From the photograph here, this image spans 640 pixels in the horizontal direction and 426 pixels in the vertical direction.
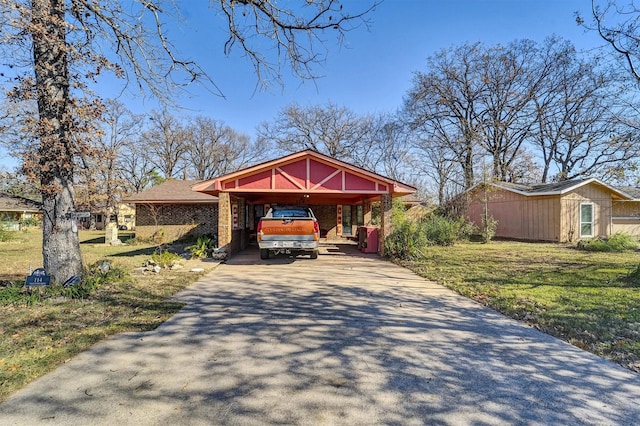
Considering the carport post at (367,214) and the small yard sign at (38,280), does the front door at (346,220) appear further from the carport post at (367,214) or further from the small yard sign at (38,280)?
the small yard sign at (38,280)

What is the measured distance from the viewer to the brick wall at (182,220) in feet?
65.6

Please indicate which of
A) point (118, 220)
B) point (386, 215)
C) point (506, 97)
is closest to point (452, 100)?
point (506, 97)

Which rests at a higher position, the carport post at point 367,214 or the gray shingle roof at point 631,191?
the gray shingle roof at point 631,191

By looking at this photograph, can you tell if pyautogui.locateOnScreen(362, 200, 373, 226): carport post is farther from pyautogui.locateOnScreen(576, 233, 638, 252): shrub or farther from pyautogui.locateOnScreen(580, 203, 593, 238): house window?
pyautogui.locateOnScreen(580, 203, 593, 238): house window

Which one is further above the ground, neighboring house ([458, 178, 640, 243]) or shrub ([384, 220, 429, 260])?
neighboring house ([458, 178, 640, 243])

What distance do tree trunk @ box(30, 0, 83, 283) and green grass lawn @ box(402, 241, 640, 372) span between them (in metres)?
7.88

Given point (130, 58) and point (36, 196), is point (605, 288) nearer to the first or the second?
point (130, 58)

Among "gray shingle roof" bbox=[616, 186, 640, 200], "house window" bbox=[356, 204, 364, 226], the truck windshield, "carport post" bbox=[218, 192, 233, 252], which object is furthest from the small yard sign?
"gray shingle roof" bbox=[616, 186, 640, 200]

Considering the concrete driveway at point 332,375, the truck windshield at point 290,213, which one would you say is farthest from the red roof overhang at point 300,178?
the concrete driveway at point 332,375

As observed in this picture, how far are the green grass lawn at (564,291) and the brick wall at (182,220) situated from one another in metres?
13.0

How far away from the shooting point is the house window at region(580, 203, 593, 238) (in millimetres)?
18516

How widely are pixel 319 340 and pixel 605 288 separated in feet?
22.1

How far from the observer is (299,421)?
8.38 ft

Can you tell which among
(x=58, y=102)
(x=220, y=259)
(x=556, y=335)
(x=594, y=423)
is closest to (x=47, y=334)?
(x=58, y=102)
